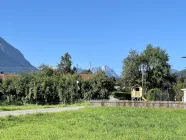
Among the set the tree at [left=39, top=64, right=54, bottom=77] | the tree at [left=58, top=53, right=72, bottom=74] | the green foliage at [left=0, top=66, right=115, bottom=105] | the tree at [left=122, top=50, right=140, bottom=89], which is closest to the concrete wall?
the green foliage at [left=0, top=66, right=115, bottom=105]

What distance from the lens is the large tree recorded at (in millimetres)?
69312

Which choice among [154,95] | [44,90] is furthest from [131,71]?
[44,90]

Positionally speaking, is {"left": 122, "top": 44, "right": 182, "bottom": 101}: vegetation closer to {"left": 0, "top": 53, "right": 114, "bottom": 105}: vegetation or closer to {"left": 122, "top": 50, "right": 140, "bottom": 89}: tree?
{"left": 122, "top": 50, "right": 140, "bottom": 89}: tree

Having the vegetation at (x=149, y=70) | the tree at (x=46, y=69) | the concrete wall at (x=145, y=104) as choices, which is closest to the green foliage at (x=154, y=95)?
the concrete wall at (x=145, y=104)

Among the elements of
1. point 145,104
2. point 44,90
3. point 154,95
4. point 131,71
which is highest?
point 131,71

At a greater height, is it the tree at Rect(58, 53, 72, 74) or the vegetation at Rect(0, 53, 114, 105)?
the tree at Rect(58, 53, 72, 74)

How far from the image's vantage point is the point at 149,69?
71.6 meters

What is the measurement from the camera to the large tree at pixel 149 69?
6931cm

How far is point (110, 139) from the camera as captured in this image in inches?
405

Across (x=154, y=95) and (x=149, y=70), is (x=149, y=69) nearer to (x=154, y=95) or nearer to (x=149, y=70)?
(x=149, y=70)

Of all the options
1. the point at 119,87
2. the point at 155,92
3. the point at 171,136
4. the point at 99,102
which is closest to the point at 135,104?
the point at 99,102

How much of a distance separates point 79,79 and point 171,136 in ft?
128

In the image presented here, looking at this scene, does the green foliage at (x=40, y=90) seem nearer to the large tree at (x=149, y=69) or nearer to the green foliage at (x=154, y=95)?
the green foliage at (x=154, y=95)

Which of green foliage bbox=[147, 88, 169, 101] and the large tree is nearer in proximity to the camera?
green foliage bbox=[147, 88, 169, 101]
